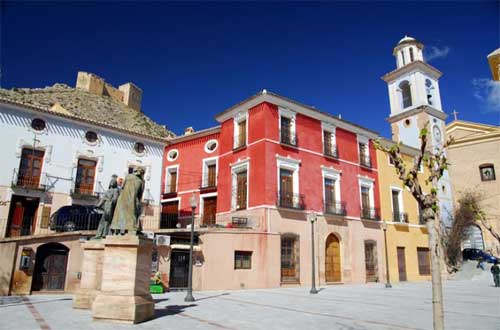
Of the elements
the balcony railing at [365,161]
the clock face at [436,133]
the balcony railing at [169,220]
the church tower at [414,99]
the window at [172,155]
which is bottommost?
the balcony railing at [169,220]

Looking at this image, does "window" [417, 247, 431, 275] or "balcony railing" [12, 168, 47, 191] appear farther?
"window" [417, 247, 431, 275]

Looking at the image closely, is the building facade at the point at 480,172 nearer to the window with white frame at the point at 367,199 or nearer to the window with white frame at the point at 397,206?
the window with white frame at the point at 397,206

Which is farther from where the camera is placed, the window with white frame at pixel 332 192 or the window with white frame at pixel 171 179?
the window with white frame at pixel 171 179

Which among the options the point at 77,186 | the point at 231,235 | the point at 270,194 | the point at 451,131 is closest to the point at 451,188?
the point at 451,131

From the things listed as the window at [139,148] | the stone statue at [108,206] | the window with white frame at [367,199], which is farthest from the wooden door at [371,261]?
the stone statue at [108,206]

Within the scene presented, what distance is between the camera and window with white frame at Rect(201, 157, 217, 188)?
77.4 ft

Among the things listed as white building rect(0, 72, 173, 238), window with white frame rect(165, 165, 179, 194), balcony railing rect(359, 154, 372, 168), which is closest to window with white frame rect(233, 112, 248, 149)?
white building rect(0, 72, 173, 238)

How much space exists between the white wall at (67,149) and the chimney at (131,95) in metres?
45.7

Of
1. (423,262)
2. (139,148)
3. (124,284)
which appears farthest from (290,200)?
(423,262)

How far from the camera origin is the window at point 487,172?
30.8 m

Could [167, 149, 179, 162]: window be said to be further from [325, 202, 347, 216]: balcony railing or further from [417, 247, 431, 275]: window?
[417, 247, 431, 275]: window

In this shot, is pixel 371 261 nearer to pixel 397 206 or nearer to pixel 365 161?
pixel 397 206

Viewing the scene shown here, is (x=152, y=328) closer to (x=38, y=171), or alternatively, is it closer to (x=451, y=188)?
(x=38, y=171)

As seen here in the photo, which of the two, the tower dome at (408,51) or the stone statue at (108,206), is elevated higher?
the tower dome at (408,51)
